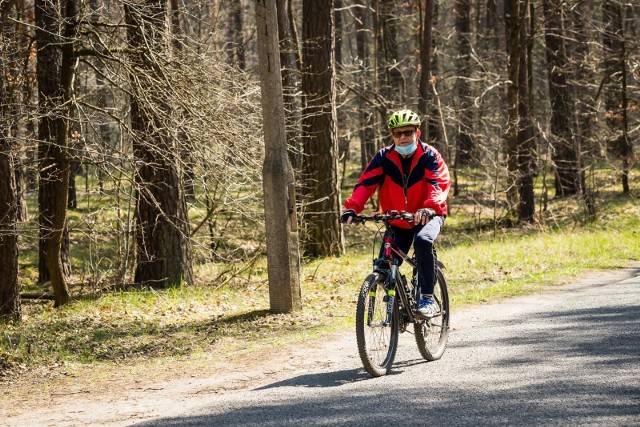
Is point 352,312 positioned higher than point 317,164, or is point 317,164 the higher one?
point 317,164

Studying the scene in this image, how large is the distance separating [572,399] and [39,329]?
7.41 meters

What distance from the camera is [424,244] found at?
7719 millimetres

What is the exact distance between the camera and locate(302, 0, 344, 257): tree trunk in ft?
58.2

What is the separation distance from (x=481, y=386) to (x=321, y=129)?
11425 millimetres

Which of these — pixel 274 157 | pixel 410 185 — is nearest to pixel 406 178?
pixel 410 185

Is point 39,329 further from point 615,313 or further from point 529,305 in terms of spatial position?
point 615,313

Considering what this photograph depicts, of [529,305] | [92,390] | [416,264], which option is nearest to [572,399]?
[416,264]

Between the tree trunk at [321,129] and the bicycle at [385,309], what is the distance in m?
9.81

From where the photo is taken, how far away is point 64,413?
7.44m

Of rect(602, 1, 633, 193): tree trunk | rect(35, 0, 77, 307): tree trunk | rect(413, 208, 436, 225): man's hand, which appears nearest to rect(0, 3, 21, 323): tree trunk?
rect(35, 0, 77, 307): tree trunk

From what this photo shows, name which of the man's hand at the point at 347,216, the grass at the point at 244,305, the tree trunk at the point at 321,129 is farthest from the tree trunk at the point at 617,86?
the man's hand at the point at 347,216

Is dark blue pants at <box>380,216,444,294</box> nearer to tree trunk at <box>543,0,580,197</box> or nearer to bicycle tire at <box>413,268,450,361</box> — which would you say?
bicycle tire at <box>413,268,450,361</box>

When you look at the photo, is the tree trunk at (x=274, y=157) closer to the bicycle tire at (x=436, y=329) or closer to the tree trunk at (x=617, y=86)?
the bicycle tire at (x=436, y=329)

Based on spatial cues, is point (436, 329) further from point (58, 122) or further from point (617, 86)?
point (617, 86)
